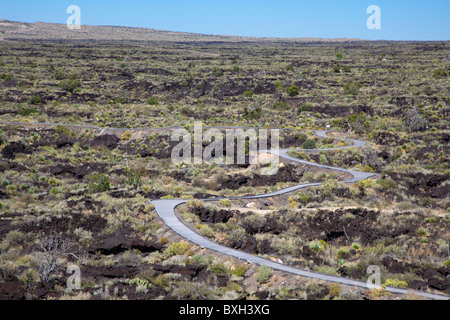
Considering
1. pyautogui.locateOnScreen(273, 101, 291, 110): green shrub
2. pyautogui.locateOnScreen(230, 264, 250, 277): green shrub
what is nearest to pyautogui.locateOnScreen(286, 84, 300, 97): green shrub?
pyautogui.locateOnScreen(273, 101, 291, 110): green shrub

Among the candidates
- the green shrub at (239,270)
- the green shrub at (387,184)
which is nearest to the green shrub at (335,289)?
the green shrub at (239,270)

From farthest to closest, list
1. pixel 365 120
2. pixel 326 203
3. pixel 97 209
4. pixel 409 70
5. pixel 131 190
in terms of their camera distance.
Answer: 1. pixel 409 70
2. pixel 365 120
3. pixel 131 190
4. pixel 326 203
5. pixel 97 209

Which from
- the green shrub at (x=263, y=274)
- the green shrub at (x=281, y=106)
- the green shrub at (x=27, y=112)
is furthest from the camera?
the green shrub at (x=281, y=106)

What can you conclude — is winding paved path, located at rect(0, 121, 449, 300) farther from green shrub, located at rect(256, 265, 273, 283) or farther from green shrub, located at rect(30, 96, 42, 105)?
green shrub, located at rect(30, 96, 42, 105)

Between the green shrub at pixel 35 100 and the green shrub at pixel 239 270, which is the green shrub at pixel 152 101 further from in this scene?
the green shrub at pixel 239 270

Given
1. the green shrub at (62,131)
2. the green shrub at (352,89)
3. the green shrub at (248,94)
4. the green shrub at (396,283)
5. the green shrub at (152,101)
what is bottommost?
the green shrub at (396,283)

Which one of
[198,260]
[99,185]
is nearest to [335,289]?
[198,260]

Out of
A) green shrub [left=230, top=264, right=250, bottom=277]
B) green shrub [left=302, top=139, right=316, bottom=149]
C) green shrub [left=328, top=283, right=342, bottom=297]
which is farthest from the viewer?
green shrub [left=302, top=139, right=316, bottom=149]

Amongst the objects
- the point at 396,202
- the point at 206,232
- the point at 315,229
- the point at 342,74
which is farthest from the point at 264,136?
the point at 342,74

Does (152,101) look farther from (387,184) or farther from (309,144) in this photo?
(387,184)

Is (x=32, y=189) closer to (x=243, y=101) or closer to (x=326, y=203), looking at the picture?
(x=326, y=203)

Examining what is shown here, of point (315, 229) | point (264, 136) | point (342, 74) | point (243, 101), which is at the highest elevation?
point (342, 74)
